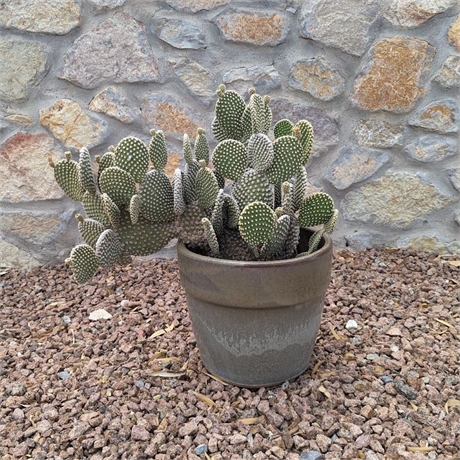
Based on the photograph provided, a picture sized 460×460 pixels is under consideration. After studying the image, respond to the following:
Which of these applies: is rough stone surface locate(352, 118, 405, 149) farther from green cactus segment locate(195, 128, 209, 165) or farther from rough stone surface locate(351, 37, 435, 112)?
green cactus segment locate(195, 128, 209, 165)

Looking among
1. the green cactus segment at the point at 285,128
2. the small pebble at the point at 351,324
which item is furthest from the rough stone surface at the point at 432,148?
the green cactus segment at the point at 285,128

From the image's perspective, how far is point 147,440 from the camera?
1291mm

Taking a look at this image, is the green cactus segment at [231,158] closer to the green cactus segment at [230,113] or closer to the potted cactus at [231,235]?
the potted cactus at [231,235]

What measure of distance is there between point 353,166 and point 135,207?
49.1 inches

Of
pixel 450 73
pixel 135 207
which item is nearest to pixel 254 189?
pixel 135 207

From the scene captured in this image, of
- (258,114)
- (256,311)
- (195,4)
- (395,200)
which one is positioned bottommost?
(395,200)

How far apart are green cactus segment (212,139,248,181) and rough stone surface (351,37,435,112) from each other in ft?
3.36

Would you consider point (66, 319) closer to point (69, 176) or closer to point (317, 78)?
point (69, 176)

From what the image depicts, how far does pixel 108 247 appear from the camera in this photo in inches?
52.9

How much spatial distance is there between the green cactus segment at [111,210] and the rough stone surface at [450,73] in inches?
58.4

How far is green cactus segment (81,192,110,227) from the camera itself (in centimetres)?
138

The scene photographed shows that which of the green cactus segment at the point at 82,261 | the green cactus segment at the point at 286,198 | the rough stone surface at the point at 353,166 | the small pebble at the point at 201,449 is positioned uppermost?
the green cactus segment at the point at 286,198

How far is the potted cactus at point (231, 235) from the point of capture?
4.28 feet

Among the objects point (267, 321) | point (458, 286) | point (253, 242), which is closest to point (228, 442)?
point (267, 321)
